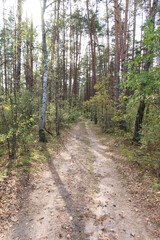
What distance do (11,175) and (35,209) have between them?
1.78 meters

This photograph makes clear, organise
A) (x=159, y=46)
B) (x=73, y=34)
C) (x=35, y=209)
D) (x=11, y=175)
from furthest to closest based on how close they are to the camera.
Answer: (x=73, y=34) < (x=11, y=175) < (x=159, y=46) < (x=35, y=209)

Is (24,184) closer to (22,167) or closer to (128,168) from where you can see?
(22,167)

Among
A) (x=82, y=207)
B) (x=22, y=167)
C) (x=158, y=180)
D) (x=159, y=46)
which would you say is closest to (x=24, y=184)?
(x=22, y=167)

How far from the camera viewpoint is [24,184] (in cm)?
453

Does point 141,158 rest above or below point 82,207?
above

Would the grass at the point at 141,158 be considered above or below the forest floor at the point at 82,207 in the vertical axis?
above

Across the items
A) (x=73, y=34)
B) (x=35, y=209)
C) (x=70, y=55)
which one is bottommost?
(x=35, y=209)

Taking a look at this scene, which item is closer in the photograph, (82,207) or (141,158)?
(82,207)

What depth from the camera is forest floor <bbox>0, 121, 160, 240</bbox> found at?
284cm

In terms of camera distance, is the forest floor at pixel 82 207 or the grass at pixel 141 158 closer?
the forest floor at pixel 82 207

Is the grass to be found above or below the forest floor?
above

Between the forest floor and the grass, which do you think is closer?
the forest floor

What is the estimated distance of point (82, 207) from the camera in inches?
140

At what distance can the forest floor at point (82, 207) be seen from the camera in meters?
2.84
